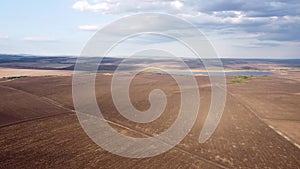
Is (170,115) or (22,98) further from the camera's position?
(22,98)

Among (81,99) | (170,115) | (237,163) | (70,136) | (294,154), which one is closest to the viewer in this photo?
(237,163)

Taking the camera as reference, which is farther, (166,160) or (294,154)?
(294,154)

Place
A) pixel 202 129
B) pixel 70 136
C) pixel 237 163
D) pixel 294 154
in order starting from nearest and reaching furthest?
pixel 237 163 < pixel 294 154 < pixel 70 136 < pixel 202 129

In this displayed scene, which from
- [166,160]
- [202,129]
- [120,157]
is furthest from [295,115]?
[120,157]

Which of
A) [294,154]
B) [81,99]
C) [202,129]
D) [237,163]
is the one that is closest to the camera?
[237,163]

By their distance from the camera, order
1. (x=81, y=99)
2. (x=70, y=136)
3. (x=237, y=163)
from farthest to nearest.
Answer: (x=81, y=99) → (x=70, y=136) → (x=237, y=163)

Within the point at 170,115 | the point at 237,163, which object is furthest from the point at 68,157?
the point at 170,115

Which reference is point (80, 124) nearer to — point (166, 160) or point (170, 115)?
point (170, 115)

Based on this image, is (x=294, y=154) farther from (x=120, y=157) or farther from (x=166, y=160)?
(x=120, y=157)
